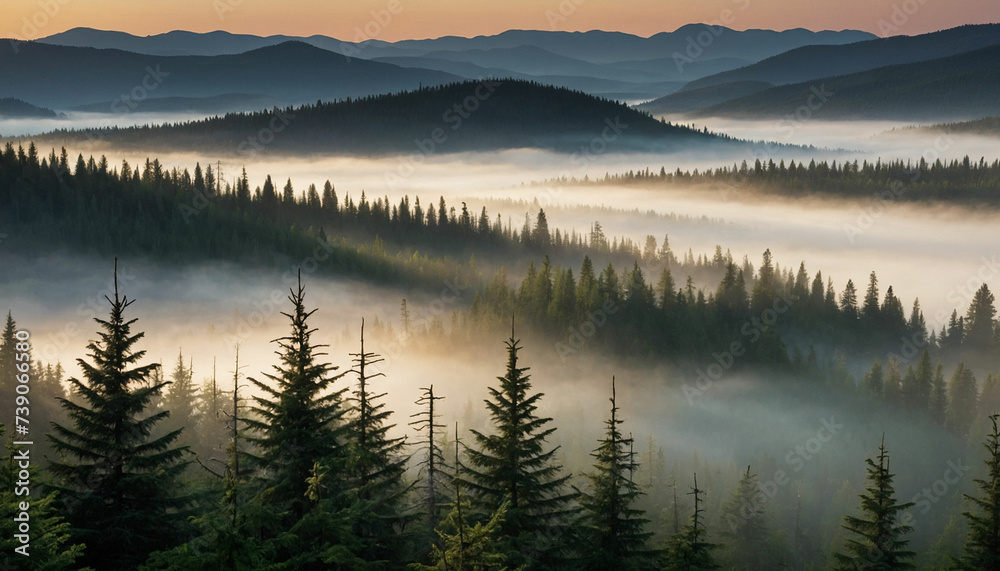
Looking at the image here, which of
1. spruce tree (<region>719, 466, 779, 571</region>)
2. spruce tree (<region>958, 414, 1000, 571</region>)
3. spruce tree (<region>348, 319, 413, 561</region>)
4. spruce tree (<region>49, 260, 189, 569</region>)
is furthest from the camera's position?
spruce tree (<region>719, 466, 779, 571</region>)

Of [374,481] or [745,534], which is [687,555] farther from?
[745,534]

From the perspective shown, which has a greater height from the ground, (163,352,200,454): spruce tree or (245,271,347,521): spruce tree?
(245,271,347,521): spruce tree

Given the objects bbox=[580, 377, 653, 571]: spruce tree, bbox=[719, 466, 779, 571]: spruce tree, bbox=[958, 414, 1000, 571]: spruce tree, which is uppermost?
bbox=[580, 377, 653, 571]: spruce tree

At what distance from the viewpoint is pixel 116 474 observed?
1045 inches

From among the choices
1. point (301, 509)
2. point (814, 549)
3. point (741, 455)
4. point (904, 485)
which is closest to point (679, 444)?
point (741, 455)

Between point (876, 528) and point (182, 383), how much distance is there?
88981 mm

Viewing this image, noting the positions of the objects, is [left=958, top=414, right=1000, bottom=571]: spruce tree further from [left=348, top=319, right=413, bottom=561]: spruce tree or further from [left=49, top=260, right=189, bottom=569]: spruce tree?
[left=49, top=260, right=189, bottom=569]: spruce tree

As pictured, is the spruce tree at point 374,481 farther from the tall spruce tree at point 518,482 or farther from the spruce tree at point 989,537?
the spruce tree at point 989,537

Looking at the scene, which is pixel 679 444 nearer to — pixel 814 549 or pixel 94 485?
pixel 814 549

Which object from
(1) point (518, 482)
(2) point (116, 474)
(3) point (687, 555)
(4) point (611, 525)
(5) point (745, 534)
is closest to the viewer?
(2) point (116, 474)

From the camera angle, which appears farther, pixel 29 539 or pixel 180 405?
pixel 180 405

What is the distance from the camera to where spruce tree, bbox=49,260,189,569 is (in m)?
25.5
